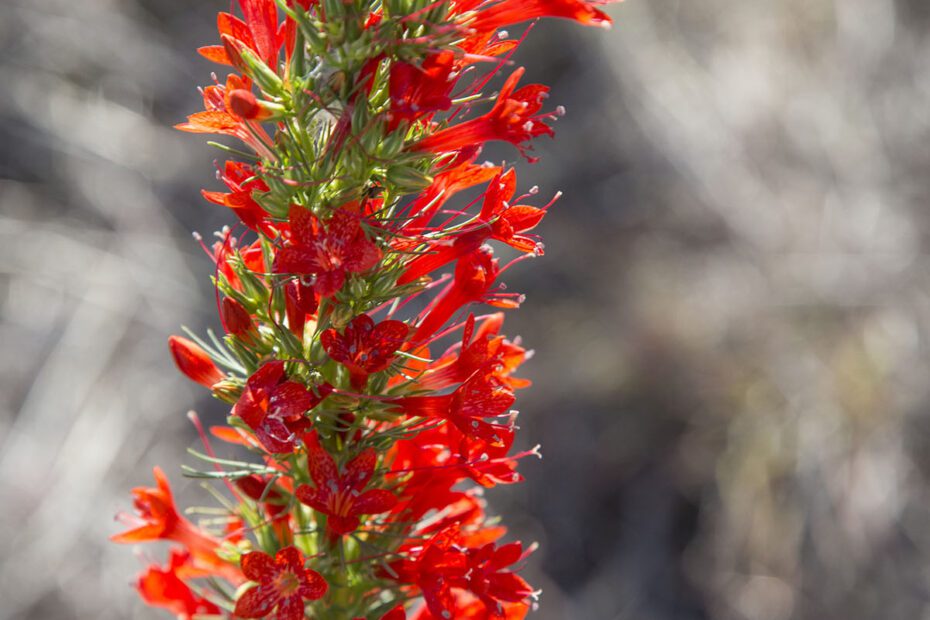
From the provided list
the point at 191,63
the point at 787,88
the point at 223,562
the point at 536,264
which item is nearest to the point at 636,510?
the point at 536,264

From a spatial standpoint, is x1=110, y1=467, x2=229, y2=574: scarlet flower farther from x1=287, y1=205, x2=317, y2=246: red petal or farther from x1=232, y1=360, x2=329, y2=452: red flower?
x1=287, y1=205, x2=317, y2=246: red petal

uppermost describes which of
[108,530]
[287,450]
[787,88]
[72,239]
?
[787,88]

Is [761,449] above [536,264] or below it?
below

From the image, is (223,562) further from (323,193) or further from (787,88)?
(787,88)

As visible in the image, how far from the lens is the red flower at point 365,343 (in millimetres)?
1462

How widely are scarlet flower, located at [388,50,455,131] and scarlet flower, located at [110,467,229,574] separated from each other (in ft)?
3.26

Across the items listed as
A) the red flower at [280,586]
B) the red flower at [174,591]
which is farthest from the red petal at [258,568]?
the red flower at [174,591]

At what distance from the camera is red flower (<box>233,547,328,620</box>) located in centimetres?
147

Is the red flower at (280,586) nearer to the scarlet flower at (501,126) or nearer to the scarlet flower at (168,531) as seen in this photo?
the scarlet flower at (168,531)

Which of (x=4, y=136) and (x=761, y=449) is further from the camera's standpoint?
(x=4, y=136)

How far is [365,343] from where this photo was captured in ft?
4.84

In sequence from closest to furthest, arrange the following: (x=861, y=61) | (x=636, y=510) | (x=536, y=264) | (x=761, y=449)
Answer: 1. (x=761, y=449)
2. (x=636, y=510)
3. (x=861, y=61)
4. (x=536, y=264)

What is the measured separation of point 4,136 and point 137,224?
1582 millimetres

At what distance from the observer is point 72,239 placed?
6.70 m
